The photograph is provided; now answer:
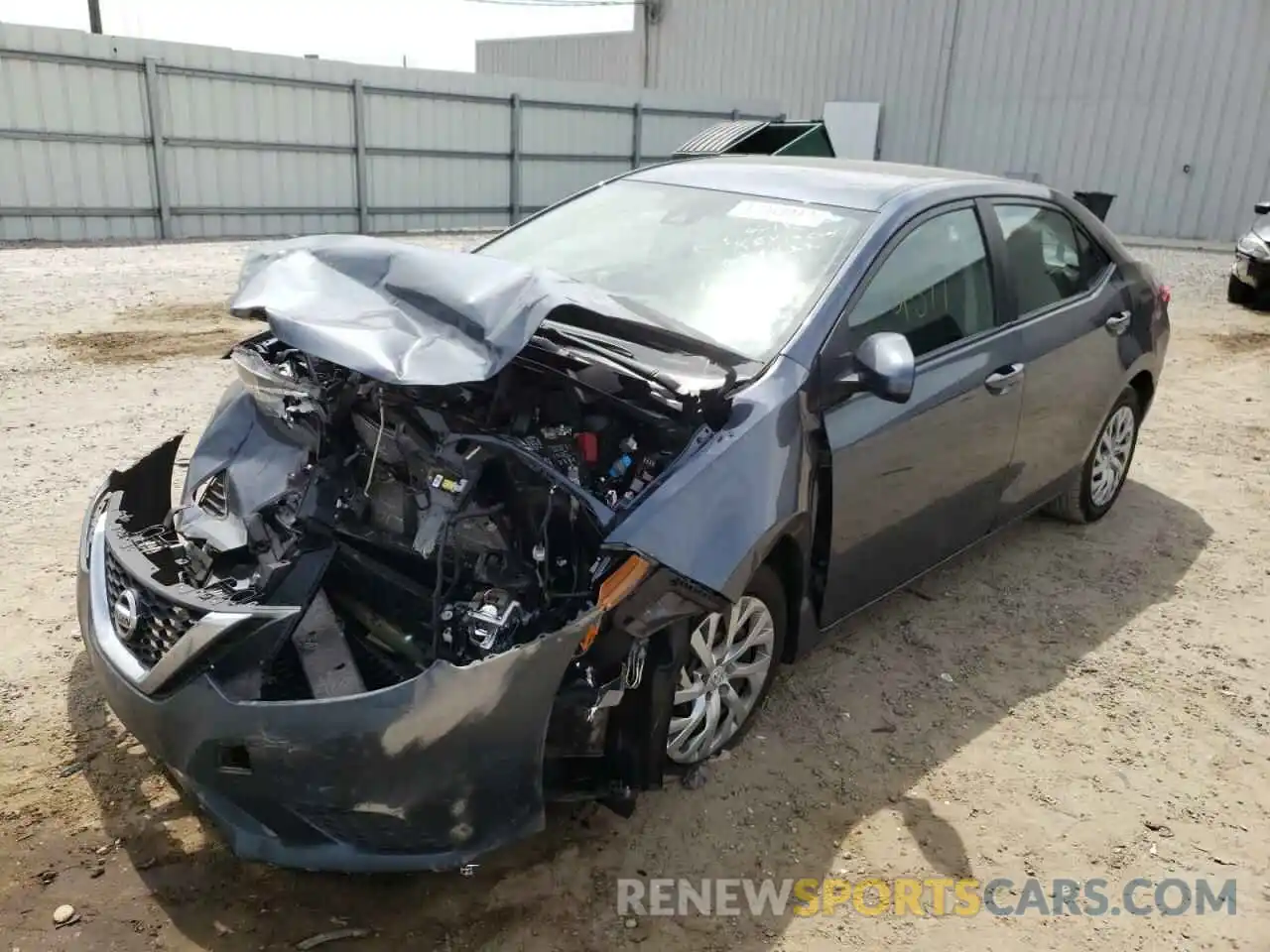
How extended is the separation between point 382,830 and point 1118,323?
13.0 ft

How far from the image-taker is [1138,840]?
285 centimetres

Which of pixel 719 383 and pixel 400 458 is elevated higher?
pixel 719 383

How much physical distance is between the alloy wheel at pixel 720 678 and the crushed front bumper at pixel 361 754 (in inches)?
23.4

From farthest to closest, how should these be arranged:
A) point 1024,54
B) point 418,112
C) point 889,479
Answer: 1. point 1024,54
2. point 418,112
3. point 889,479

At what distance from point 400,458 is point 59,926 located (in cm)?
139

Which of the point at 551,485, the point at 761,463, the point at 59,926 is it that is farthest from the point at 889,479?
the point at 59,926

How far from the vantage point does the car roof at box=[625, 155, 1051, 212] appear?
3516 mm

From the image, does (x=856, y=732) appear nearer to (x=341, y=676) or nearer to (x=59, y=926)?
(x=341, y=676)

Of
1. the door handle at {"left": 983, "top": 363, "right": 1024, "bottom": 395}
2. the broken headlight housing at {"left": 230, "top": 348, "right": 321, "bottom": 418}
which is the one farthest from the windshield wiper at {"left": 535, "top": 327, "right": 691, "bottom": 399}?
the door handle at {"left": 983, "top": 363, "right": 1024, "bottom": 395}

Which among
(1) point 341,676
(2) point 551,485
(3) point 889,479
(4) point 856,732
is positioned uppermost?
(2) point 551,485

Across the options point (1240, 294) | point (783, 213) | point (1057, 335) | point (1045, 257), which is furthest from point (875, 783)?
point (1240, 294)

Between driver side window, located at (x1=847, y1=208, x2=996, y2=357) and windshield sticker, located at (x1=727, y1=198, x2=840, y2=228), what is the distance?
292mm

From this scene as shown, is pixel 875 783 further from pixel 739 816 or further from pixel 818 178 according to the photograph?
pixel 818 178

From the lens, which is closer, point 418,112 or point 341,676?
point 341,676
